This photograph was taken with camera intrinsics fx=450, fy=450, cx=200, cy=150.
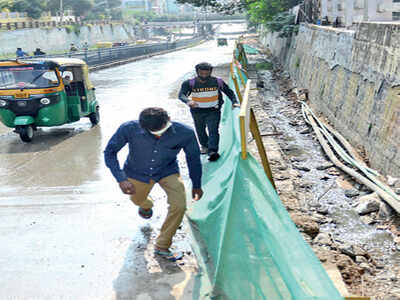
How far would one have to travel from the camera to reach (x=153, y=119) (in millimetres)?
4234

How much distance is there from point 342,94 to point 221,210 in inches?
316

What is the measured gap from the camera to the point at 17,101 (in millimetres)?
10195

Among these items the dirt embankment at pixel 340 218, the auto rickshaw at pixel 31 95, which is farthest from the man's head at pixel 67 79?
the dirt embankment at pixel 340 218

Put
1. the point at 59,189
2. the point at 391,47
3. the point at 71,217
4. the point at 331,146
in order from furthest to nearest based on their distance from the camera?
the point at 331,146
the point at 391,47
the point at 59,189
the point at 71,217

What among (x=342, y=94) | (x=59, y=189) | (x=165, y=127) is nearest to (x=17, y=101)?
(x=59, y=189)

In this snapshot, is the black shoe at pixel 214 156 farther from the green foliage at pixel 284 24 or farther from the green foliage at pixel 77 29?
the green foliage at pixel 77 29

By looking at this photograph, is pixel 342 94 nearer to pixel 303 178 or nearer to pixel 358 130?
pixel 358 130

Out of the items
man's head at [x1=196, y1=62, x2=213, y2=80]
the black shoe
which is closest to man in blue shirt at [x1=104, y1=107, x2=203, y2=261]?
the black shoe

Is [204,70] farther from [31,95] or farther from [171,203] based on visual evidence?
[31,95]

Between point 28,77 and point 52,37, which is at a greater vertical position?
point 28,77

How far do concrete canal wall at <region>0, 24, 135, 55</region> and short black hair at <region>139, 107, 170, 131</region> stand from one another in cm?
5045

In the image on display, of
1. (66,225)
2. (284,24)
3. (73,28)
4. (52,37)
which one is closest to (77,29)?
(73,28)

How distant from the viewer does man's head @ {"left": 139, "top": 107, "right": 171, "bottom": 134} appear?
423 cm

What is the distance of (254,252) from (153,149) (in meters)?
1.61
